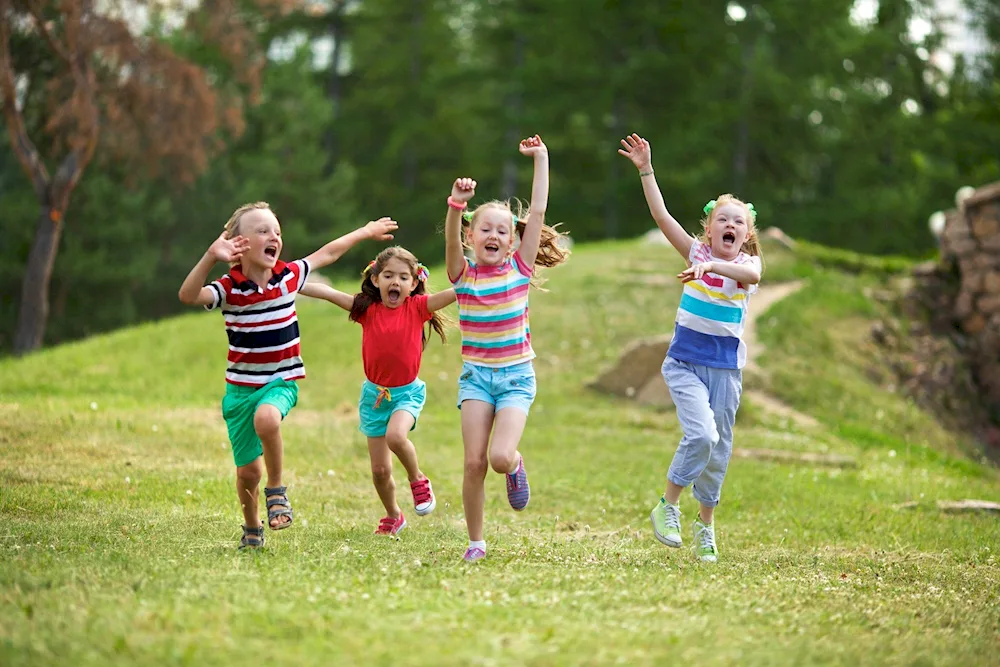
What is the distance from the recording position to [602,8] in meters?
37.5

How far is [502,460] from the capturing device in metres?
6.17

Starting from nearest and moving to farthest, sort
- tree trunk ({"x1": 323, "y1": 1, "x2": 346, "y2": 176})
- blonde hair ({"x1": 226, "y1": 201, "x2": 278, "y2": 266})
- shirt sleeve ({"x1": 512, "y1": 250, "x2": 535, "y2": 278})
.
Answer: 1. blonde hair ({"x1": 226, "y1": 201, "x2": 278, "y2": 266})
2. shirt sleeve ({"x1": 512, "y1": 250, "x2": 535, "y2": 278})
3. tree trunk ({"x1": 323, "y1": 1, "x2": 346, "y2": 176})

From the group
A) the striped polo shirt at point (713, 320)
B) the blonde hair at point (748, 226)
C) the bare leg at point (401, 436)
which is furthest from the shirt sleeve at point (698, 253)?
the bare leg at point (401, 436)

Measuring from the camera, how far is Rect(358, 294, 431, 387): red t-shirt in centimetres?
704

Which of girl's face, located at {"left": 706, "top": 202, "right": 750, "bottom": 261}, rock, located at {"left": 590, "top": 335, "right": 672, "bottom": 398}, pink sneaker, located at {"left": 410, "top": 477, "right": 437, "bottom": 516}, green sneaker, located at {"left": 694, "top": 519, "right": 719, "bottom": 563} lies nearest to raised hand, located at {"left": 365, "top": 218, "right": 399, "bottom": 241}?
pink sneaker, located at {"left": 410, "top": 477, "right": 437, "bottom": 516}

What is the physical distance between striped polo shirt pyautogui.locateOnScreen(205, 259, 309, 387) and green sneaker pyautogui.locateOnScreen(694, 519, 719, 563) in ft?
8.51

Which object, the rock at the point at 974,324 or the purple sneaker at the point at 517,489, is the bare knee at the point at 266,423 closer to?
the purple sneaker at the point at 517,489

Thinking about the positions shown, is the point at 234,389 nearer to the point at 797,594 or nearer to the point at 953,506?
the point at 797,594

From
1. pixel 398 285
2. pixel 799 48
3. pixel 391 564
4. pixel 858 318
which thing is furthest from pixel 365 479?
pixel 799 48

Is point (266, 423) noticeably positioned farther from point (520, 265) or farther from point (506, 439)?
point (520, 265)

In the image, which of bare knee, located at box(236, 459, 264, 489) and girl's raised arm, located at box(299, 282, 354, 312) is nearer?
bare knee, located at box(236, 459, 264, 489)

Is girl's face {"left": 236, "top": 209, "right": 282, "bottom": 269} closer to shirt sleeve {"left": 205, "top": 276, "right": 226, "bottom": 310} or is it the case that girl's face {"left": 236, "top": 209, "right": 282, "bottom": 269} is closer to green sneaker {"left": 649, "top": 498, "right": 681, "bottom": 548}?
shirt sleeve {"left": 205, "top": 276, "right": 226, "bottom": 310}

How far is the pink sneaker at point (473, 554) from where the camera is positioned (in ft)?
20.4

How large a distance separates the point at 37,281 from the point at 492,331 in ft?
58.1
